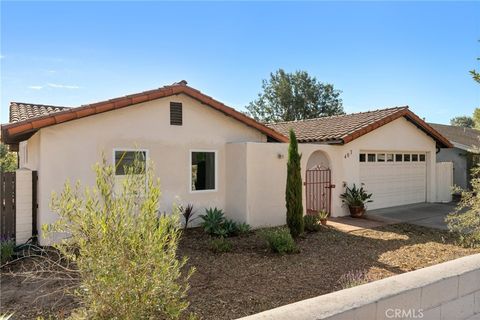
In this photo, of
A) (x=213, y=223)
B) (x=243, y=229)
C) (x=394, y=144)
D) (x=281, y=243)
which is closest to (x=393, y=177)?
(x=394, y=144)

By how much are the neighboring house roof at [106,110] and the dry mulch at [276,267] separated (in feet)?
12.6

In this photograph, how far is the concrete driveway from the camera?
550 inches

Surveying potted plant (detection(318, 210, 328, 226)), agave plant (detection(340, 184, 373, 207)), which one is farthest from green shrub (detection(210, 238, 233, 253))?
agave plant (detection(340, 184, 373, 207))

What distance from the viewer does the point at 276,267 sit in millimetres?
8094

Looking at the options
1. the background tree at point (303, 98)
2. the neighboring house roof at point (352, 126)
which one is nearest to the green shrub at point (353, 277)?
the neighboring house roof at point (352, 126)

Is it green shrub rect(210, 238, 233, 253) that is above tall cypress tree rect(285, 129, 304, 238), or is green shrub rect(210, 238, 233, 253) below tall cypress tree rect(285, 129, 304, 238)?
below

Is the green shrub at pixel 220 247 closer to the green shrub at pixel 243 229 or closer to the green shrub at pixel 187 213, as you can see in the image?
the green shrub at pixel 243 229

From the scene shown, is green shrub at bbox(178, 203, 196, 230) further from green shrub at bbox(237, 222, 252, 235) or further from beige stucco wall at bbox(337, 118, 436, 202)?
beige stucco wall at bbox(337, 118, 436, 202)

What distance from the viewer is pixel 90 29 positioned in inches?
430

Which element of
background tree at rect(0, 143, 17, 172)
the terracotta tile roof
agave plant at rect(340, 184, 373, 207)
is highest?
the terracotta tile roof

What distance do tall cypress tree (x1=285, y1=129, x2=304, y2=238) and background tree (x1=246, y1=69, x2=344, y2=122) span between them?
136 ft

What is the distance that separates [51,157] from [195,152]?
15.2 ft

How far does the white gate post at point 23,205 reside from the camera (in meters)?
9.88

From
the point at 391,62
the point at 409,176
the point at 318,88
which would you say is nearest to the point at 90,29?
the point at 391,62
